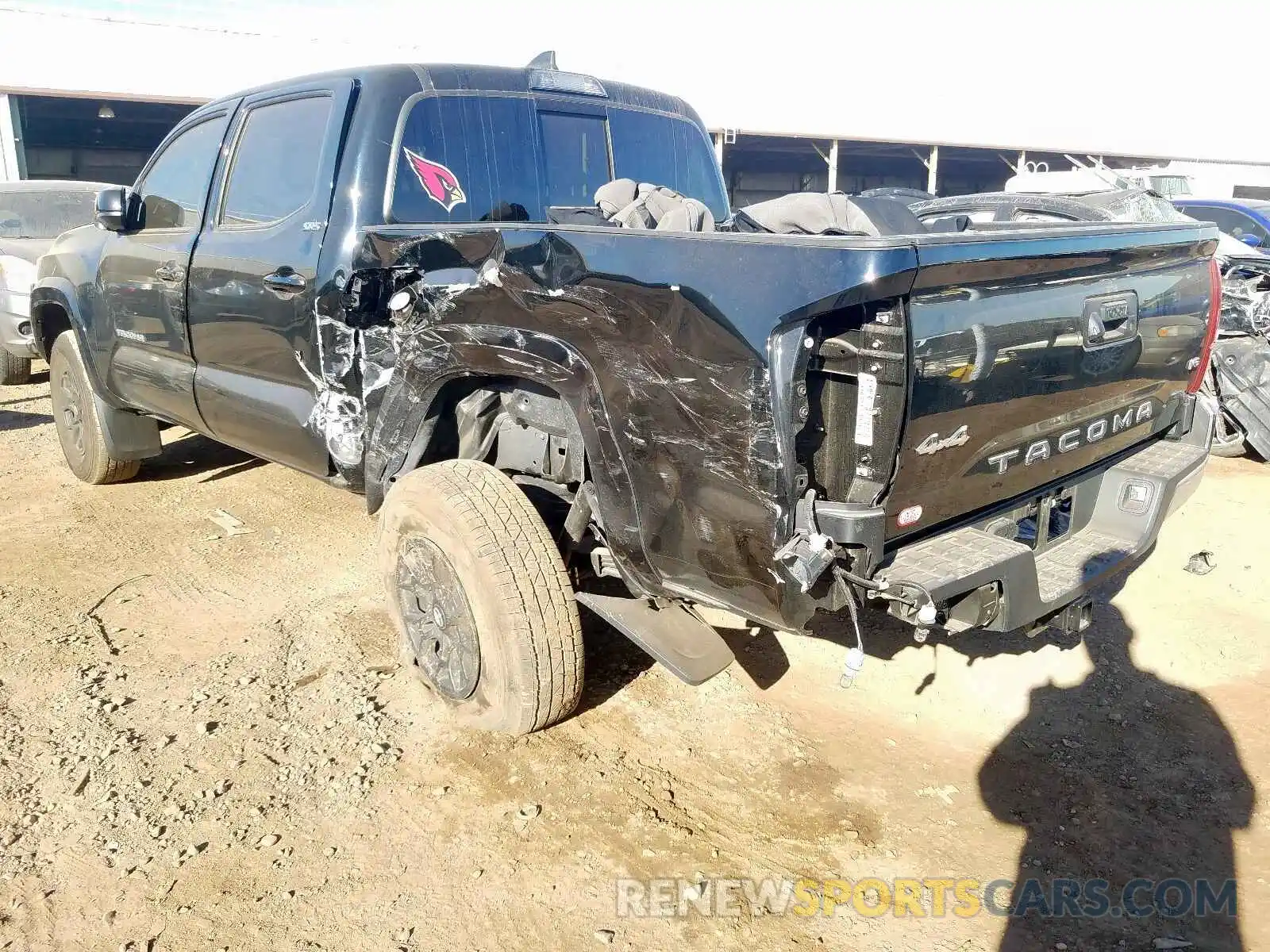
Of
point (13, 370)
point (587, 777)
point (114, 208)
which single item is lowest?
point (13, 370)

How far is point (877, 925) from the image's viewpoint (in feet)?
7.93

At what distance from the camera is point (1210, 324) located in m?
3.37

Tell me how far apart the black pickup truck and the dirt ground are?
0.42m

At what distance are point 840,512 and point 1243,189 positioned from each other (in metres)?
30.2

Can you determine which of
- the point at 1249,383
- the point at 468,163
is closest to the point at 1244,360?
the point at 1249,383

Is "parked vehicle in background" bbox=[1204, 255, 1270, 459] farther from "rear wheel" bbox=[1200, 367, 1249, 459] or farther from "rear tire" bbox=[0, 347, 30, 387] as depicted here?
"rear tire" bbox=[0, 347, 30, 387]

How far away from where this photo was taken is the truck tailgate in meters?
2.23

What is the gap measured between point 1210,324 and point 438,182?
2.83 m

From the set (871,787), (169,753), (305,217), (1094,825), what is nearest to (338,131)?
(305,217)

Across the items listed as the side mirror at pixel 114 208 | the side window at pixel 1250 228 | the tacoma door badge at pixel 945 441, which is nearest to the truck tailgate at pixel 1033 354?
the tacoma door badge at pixel 945 441

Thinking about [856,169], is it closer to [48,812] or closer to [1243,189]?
[1243,189]

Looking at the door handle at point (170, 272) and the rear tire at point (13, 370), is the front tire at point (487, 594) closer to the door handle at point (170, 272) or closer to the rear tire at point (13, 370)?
the door handle at point (170, 272)

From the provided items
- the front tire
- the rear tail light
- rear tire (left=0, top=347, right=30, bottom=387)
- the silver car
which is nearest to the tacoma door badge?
the front tire

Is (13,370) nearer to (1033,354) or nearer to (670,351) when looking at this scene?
(670,351)
